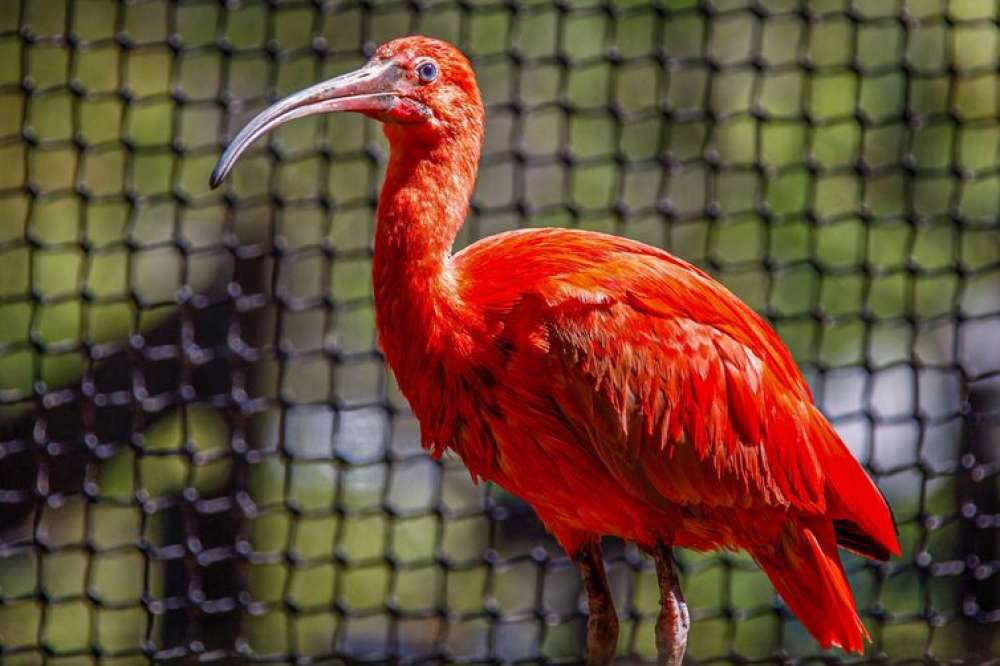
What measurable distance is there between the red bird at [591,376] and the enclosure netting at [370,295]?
142 centimetres

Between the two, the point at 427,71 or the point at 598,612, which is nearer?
the point at 427,71

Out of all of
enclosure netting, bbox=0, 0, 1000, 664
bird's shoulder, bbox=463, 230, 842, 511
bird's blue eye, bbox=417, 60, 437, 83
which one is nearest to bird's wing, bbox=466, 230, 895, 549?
bird's shoulder, bbox=463, 230, 842, 511

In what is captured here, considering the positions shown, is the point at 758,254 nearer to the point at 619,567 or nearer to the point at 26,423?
the point at 619,567

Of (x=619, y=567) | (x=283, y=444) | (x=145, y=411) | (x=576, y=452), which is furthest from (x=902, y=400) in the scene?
(x=576, y=452)

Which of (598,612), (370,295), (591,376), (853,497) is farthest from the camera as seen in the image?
(370,295)

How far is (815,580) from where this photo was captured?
80.9 inches

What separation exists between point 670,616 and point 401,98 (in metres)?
0.81

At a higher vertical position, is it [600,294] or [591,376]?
[600,294]

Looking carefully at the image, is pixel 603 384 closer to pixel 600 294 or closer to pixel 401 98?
pixel 600 294

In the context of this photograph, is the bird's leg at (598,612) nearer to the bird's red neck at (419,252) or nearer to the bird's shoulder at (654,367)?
the bird's shoulder at (654,367)

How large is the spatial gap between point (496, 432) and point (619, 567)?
2.12 metres

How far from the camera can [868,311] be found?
3561mm

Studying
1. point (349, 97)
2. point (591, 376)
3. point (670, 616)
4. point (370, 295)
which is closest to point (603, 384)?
point (591, 376)

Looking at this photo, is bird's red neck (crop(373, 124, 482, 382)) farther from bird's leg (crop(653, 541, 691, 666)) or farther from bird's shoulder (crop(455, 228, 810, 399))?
bird's leg (crop(653, 541, 691, 666))
